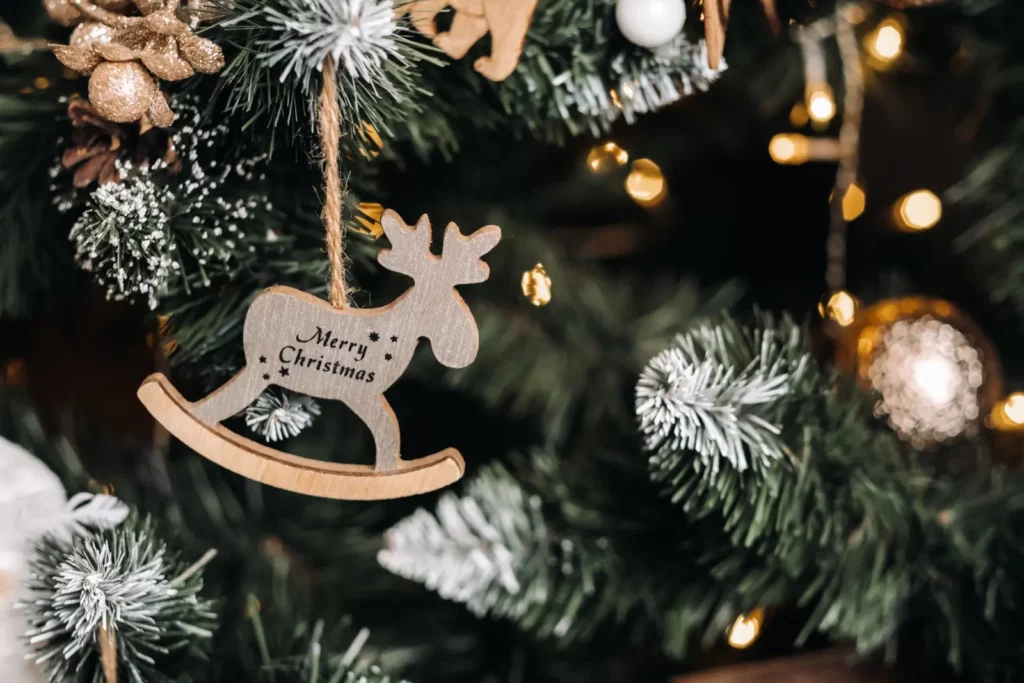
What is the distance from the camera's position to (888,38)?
1.88ft

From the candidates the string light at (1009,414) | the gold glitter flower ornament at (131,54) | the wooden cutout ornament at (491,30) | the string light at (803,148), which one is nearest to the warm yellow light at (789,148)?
the string light at (803,148)

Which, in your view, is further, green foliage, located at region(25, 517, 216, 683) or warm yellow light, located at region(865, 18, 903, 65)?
warm yellow light, located at region(865, 18, 903, 65)

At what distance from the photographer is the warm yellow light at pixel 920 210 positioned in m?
0.62

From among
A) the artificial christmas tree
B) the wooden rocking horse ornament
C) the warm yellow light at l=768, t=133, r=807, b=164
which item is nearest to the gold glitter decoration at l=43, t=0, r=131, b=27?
the artificial christmas tree

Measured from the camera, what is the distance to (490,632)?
23.8 inches

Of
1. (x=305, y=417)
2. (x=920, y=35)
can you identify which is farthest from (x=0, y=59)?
(x=920, y=35)

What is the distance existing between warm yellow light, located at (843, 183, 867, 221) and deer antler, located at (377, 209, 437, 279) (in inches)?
17.4

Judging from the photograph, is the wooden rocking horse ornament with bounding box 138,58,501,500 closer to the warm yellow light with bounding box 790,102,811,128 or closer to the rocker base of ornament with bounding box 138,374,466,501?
the rocker base of ornament with bounding box 138,374,466,501

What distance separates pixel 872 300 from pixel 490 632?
0.41 m

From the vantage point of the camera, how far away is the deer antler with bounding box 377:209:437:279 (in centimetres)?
32

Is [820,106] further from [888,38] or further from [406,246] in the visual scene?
[406,246]

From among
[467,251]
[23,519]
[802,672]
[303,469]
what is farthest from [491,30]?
[802,672]

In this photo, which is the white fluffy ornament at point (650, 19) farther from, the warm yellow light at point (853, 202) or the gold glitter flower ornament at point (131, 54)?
the warm yellow light at point (853, 202)

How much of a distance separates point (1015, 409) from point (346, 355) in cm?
46
